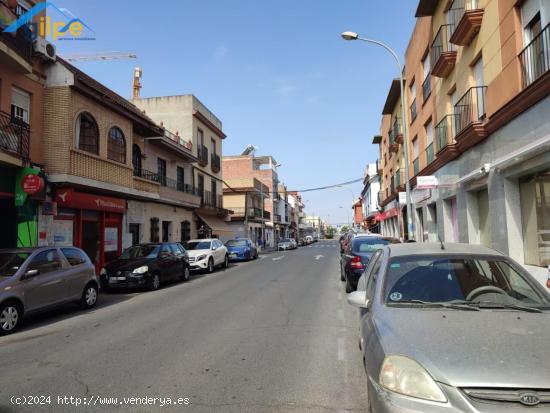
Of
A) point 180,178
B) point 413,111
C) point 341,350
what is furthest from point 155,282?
point 413,111

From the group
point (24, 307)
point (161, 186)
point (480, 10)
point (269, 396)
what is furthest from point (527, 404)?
point (161, 186)

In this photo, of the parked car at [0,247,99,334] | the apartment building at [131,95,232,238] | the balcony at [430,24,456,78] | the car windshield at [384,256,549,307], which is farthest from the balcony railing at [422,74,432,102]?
the car windshield at [384,256,549,307]

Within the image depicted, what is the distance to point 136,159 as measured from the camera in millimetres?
21547

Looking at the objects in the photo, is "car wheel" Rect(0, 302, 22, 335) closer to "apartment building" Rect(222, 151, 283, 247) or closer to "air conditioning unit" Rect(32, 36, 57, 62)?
"air conditioning unit" Rect(32, 36, 57, 62)

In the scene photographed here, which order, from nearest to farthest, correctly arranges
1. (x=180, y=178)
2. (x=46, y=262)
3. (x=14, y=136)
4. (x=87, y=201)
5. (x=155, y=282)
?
(x=46, y=262) → (x=14, y=136) → (x=155, y=282) → (x=87, y=201) → (x=180, y=178)

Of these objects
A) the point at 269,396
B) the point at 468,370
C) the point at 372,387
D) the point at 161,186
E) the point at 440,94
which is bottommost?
the point at 269,396

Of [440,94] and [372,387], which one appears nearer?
[372,387]

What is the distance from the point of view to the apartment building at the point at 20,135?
41.4 ft

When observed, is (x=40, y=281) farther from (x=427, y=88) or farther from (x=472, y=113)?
(x=427, y=88)

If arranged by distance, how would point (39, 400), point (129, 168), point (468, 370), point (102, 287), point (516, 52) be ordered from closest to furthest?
1. point (468, 370)
2. point (39, 400)
3. point (516, 52)
4. point (102, 287)
5. point (129, 168)

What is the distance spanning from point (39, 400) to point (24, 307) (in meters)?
4.52

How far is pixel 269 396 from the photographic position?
436cm

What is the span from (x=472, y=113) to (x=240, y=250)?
703 inches

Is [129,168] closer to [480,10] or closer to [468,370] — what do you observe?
[480,10]
